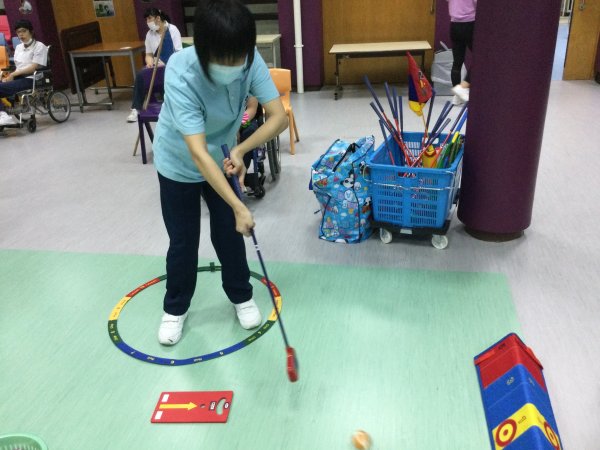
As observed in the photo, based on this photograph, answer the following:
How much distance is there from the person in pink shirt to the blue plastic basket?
7.32 ft

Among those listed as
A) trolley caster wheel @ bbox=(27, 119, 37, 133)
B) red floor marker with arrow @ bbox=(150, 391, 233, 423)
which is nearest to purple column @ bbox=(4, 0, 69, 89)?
trolley caster wheel @ bbox=(27, 119, 37, 133)

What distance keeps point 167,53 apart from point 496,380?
4370mm

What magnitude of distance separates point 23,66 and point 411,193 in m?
4.85

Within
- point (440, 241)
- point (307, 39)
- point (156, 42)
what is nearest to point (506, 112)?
point (440, 241)

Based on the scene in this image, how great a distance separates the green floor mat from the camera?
1.77 m

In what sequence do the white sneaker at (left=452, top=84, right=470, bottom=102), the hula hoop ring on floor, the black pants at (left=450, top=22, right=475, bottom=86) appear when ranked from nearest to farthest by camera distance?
the hula hoop ring on floor → the black pants at (left=450, top=22, right=475, bottom=86) → the white sneaker at (left=452, top=84, right=470, bottom=102)

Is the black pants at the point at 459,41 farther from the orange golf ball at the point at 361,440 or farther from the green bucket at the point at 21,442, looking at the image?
the green bucket at the point at 21,442

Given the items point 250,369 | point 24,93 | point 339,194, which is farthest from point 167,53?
point 250,369

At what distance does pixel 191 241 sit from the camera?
6.81 feet

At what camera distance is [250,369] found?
6.72 feet

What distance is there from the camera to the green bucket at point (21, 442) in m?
1.71

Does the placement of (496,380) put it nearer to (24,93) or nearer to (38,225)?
(38,225)

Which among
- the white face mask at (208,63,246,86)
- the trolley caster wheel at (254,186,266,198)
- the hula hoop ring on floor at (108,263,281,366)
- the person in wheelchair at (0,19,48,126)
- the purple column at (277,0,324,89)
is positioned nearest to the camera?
the white face mask at (208,63,246,86)

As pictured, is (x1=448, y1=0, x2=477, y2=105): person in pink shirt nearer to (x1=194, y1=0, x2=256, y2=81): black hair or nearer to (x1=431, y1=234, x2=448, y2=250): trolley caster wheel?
(x1=431, y1=234, x2=448, y2=250): trolley caster wheel
